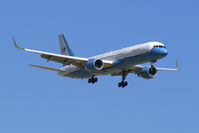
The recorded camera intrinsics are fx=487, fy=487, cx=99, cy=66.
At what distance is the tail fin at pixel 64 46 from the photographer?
78.1 m

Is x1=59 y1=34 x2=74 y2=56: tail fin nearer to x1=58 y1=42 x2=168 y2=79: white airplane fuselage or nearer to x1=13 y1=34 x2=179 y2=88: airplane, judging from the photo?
x1=13 y1=34 x2=179 y2=88: airplane

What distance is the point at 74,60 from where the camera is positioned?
65688 mm

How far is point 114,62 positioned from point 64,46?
1685cm

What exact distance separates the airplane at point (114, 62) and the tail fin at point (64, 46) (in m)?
5.53

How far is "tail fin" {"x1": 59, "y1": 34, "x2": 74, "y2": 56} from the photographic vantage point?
3073 inches

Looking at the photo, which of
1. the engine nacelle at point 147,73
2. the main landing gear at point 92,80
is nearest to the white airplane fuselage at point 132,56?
the main landing gear at point 92,80

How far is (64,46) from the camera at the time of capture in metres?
79.2

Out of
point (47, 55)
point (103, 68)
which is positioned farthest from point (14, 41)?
point (103, 68)

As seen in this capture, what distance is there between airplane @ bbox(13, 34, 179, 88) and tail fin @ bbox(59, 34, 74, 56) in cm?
553

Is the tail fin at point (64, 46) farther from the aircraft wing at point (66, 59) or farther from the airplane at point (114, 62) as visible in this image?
the aircraft wing at point (66, 59)

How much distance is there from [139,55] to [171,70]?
1523 centimetres

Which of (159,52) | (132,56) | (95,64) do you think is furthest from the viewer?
(95,64)

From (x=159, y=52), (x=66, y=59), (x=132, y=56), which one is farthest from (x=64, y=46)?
(x=159, y=52)

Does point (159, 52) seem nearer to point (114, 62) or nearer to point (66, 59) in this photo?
point (114, 62)
